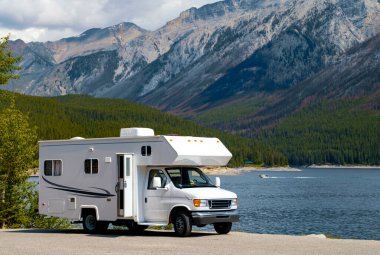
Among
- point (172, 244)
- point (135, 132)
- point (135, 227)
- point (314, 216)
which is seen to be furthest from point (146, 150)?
point (314, 216)

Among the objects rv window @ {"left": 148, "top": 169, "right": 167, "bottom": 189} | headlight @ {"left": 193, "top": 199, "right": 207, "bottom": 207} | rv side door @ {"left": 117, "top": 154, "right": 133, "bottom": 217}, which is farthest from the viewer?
rv side door @ {"left": 117, "top": 154, "right": 133, "bottom": 217}

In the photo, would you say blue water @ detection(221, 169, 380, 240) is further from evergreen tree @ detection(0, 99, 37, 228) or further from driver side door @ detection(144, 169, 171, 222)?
evergreen tree @ detection(0, 99, 37, 228)

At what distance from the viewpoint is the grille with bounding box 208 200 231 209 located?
30.2 metres

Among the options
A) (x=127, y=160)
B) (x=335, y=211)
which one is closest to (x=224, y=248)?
(x=127, y=160)

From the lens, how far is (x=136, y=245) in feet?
89.7

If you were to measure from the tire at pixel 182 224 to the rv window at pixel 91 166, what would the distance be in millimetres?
4845

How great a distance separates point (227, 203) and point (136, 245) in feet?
17.1

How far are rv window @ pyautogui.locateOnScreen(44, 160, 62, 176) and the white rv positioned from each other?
0.67ft

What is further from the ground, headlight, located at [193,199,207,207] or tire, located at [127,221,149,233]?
headlight, located at [193,199,207,207]

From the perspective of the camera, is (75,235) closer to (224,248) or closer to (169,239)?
(169,239)

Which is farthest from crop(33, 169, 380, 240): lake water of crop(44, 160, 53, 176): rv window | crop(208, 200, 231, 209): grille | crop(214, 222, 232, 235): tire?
crop(208, 200, 231, 209): grille

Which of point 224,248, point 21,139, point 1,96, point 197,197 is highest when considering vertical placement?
point 1,96

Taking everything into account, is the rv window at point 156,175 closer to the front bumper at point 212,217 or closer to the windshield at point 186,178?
the windshield at point 186,178

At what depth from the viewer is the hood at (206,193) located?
30084mm
